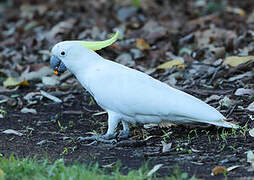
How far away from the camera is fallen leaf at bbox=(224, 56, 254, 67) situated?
17.9ft

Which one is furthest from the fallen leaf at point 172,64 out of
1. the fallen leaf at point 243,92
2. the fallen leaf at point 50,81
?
the fallen leaf at point 50,81

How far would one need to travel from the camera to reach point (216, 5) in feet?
27.7

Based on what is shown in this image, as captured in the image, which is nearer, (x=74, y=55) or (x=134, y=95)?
(x=134, y=95)

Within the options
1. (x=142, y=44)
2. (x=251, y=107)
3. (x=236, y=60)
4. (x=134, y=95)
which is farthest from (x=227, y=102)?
(x=142, y=44)

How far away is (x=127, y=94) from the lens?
13.1ft

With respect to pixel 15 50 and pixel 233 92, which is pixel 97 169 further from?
pixel 15 50

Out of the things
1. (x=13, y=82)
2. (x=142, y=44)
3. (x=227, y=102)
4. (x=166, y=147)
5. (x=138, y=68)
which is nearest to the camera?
(x=166, y=147)

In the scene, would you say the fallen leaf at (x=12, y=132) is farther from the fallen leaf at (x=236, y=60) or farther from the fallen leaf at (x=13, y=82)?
the fallen leaf at (x=236, y=60)

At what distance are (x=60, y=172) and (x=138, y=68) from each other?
3.16 metres

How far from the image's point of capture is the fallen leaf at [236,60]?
546 centimetres

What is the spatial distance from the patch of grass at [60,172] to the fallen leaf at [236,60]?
8.25 ft

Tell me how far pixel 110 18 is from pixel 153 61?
229cm

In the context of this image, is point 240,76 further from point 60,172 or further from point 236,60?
point 60,172

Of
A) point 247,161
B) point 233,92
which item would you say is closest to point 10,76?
point 233,92
